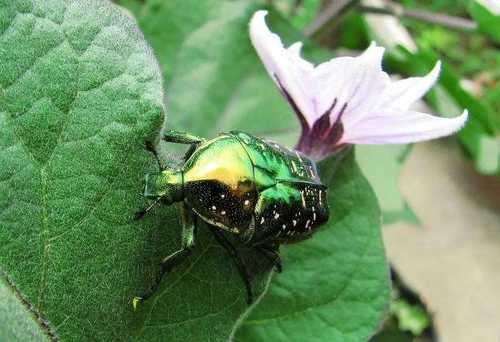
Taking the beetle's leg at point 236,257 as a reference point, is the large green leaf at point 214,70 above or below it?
below

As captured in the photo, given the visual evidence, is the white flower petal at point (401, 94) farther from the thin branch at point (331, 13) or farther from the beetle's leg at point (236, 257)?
the thin branch at point (331, 13)

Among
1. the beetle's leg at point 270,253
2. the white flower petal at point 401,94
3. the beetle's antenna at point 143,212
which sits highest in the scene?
the beetle's antenna at point 143,212

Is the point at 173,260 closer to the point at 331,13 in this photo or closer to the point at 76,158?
the point at 76,158

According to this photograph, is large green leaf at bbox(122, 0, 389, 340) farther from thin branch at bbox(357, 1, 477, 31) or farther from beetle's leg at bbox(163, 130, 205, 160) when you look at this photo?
beetle's leg at bbox(163, 130, 205, 160)

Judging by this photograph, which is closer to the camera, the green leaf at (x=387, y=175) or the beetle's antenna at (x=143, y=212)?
the beetle's antenna at (x=143, y=212)

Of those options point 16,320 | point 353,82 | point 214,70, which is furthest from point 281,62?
point 214,70

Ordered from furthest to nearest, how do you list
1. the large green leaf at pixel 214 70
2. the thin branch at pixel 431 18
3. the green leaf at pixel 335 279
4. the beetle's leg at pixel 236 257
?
the thin branch at pixel 431 18 → the large green leaf at pixel 214 70 → the green leaf at pixel 335 279 → the beetle's leg at pixel 236 257

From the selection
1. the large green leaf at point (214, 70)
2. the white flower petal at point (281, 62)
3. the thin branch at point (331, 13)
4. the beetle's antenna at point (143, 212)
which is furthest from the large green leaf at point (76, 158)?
the thin branch at point (331, 13)

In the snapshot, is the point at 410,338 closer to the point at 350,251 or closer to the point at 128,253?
the point at 350,251
